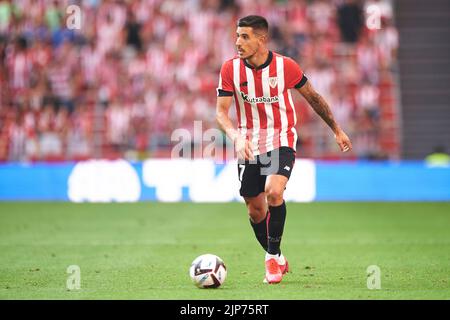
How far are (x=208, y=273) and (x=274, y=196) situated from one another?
1.02 meters

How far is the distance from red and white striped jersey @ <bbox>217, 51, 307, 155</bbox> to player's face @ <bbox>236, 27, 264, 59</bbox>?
20 cm

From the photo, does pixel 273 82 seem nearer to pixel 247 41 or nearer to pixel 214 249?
pixel 247 41

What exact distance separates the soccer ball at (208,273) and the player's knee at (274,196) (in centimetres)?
81

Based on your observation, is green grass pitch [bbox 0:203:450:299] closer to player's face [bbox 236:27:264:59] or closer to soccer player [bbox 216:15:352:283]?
soccer player [bbox 216:15:352:283]

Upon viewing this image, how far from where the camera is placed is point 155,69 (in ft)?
77.0

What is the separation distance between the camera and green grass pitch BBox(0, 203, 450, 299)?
24.8 feet

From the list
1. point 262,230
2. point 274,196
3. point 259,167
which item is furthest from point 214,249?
point 274,196

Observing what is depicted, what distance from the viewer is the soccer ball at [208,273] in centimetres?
759

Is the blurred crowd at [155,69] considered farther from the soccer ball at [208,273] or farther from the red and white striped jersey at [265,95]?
the soccer ball at [208,273]

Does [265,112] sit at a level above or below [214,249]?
above
